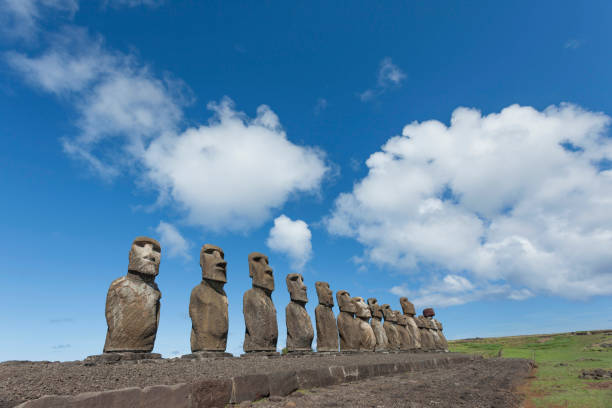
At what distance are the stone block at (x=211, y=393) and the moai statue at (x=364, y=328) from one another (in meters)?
13.2

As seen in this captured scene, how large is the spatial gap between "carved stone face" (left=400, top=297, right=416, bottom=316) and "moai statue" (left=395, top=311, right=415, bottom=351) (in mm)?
2116

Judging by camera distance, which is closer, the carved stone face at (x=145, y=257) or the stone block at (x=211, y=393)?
the stone block at (x=211, y=393)

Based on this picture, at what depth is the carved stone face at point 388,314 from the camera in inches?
884

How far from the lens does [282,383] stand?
5789 millimetres

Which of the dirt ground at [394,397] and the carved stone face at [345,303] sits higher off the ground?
the carved stone face at [345,303]

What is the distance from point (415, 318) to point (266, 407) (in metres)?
24.4

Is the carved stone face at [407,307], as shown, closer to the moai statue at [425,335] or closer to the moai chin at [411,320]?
the moai chin at [411,320]

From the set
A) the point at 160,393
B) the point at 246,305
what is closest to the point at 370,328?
the point at 246,305

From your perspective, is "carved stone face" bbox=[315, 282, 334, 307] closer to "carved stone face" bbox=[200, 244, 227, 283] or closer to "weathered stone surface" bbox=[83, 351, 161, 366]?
"carved stone face" bbox=[200, 244, 227, 283]

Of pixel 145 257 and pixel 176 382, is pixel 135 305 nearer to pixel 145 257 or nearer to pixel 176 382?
pixel 145 257

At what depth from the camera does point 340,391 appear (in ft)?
20.8

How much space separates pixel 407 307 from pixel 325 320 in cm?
1319

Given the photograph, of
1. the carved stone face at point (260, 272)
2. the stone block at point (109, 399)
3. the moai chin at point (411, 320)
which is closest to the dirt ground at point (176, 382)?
the stone block at point (109, 399)

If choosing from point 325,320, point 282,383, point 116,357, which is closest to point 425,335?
point 325,320
